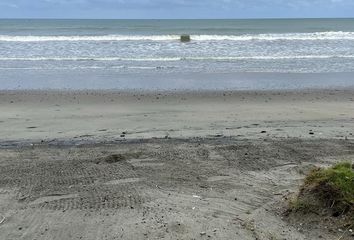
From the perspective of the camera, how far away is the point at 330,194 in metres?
4.05

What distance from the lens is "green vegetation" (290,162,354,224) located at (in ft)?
12.9

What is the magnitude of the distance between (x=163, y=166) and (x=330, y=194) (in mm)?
2301

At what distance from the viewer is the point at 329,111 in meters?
10.3

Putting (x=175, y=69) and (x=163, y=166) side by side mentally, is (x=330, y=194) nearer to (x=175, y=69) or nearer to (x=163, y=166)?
(x=163, y=166)

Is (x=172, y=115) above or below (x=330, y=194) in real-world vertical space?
below

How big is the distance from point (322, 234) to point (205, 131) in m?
4.49

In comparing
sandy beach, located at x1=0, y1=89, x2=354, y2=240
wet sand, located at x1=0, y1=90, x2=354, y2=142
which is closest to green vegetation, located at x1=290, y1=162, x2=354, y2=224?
sandy beach, located at x1=0, y1=89, x2=354, y2=240

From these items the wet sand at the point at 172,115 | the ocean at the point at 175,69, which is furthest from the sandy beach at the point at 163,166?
the ocean at the point at 175,69

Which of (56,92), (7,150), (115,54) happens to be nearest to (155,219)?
(7,150)

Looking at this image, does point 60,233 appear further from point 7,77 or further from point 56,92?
point 7,77

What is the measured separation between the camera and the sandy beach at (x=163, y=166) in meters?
4.05

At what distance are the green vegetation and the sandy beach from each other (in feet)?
0.54

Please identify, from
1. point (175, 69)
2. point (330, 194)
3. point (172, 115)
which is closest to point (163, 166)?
point (330, 194)

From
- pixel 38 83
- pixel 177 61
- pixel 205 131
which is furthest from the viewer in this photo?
pixel 177 61
